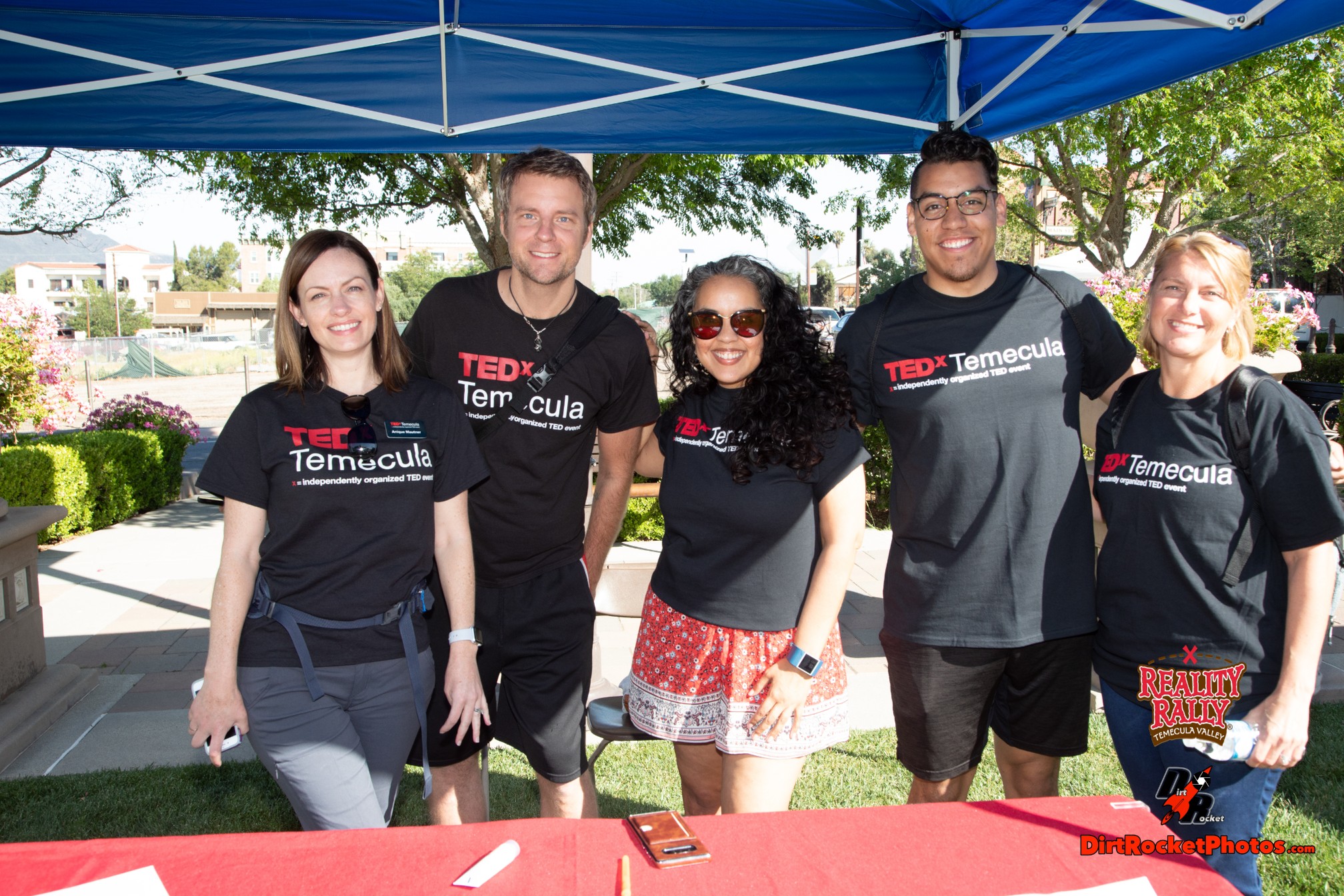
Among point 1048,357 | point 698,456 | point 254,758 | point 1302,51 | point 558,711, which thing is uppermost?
point 1302,51

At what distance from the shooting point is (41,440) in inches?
352

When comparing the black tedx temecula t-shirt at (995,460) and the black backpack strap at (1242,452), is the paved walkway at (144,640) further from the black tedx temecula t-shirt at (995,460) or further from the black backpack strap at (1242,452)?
the black backpack strap at (1242,452)

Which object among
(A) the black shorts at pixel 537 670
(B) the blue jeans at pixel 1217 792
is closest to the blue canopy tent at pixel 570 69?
(A) the black shorts at pixel 537 670

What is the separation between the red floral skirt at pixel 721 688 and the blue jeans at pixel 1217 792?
685 mm

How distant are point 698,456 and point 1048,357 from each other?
0.95 metres

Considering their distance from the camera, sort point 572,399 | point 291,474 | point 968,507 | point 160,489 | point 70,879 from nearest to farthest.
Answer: point 70,879
point 291,474
point 968,507
point 572,399
point 160,489

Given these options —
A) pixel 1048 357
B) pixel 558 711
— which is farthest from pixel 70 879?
pixel 1048 357

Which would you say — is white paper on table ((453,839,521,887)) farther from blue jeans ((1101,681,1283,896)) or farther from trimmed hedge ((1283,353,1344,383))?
trimmed hedge ((1283,353,1344,383))

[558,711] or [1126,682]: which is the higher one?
[1126,682]

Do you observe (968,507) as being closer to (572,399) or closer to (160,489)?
(572,399)

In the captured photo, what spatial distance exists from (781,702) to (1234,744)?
0.96 meters

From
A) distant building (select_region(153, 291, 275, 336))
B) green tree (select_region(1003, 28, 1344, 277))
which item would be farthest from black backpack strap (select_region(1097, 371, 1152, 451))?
distant building (select_region(153, 291, 275, 336))

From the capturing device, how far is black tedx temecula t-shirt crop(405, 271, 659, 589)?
8.10 ft

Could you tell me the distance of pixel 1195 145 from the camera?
489 inches
